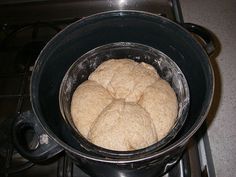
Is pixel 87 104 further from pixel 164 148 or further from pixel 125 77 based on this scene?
pixel 164 148

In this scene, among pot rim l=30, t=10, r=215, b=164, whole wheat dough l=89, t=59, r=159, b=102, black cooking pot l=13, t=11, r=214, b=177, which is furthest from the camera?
whole wheat dough l=89, t=59, r=159, b=102

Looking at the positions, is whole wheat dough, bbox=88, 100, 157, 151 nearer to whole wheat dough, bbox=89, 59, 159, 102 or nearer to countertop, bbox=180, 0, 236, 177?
whole wheat dough, bbox=89, 59, 159, 102

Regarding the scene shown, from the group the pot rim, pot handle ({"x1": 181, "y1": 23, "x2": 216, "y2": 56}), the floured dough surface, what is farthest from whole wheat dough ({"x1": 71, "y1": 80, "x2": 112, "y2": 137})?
pot handle ({"x1": 181, "y1": 23, "x2": 216, "y2": 56})

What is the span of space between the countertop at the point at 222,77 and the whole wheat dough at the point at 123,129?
255mm

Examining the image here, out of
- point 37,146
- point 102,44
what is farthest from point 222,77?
point 37,146

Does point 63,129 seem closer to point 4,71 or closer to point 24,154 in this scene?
point 24,154

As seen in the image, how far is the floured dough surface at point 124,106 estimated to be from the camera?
2.09 ft

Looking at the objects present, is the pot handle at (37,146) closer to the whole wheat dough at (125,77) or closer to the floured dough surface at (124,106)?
the floured dough surface at (124,106)

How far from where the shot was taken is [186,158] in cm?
73

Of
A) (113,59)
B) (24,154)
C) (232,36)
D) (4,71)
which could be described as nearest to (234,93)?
(232,36)

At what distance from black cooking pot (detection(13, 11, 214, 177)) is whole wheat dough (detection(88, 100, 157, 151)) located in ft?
0.15

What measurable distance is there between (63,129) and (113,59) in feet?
0.77

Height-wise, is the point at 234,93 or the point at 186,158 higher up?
the point at 234,93

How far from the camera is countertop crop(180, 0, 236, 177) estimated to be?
0.79 meters
